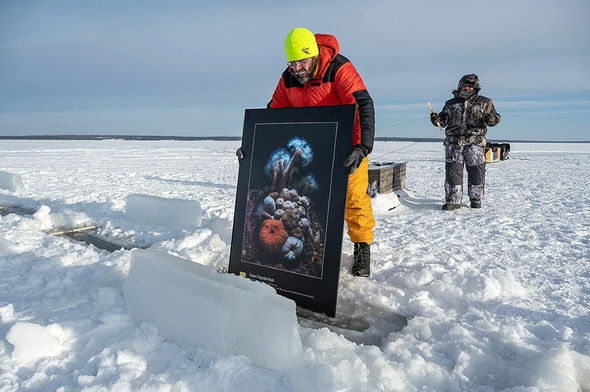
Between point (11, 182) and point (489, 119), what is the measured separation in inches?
305

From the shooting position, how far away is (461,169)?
572 cm

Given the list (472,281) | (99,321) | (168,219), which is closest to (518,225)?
(472,281)

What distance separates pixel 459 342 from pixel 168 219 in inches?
134

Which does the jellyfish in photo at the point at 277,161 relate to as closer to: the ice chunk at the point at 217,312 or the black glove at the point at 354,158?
the black glove at the point at 354,158

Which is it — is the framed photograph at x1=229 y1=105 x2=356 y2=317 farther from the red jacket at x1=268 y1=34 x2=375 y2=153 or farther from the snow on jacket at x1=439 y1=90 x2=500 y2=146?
the snow on jacket at x1=439 y1=90 x2=500 y2=146

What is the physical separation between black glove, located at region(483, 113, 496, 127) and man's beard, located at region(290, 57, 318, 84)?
359cm

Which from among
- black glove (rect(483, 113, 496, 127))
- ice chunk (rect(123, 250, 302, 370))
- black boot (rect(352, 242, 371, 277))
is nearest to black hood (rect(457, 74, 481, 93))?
black glove (rect(483, 113, 496, 127))

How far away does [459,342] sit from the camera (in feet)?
6.99

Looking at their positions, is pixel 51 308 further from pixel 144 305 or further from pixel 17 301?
pixel 144 305

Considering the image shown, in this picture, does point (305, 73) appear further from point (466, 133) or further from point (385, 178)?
point (385, 178)

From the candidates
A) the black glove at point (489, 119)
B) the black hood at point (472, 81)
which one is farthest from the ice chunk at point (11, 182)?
the black glove at point (489, 119)

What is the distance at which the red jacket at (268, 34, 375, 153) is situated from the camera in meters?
2.70

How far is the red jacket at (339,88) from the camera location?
270 centimetres

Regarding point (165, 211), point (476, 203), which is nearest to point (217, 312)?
point (165, 211)
